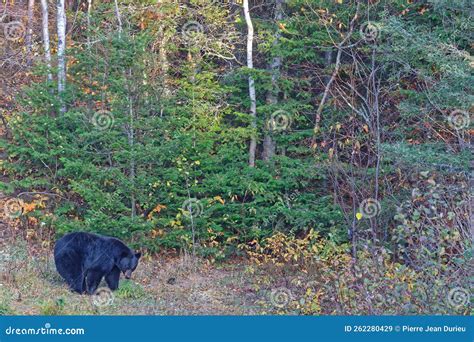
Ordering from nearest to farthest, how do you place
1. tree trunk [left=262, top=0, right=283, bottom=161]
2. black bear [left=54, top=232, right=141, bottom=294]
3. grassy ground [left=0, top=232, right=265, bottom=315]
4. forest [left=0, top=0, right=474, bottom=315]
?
grassy ground [left=0, top=232, right=265, bottom=315] → black bear [left=54, top=232, right=141, bottom=294] → forest [left=0, top=0, right=474, bottom=315] → tree trunk [left=262, top=0, right=283, bottom=161]

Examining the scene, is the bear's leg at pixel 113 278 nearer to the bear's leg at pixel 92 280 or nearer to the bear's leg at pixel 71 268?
the bear's leg at pixel 92 280

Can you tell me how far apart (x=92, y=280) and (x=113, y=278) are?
15.1 inches

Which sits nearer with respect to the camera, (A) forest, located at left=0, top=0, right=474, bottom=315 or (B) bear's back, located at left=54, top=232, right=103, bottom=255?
(B) bear's back, located at left=54, top=232, right=103, bottom=255

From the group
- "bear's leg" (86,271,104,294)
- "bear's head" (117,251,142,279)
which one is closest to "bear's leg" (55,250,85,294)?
"bear's leg" (86,271,104,294)

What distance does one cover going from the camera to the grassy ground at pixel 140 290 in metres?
10.7

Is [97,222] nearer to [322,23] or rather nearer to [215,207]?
[215,207]

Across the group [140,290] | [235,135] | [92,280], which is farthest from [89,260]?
[235,135]

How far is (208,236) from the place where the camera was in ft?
50.8

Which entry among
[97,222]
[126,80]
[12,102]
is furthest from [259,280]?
[12,102]

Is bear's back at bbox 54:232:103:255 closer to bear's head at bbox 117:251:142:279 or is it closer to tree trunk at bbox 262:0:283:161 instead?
bear's head at bbox 117:251:142:279

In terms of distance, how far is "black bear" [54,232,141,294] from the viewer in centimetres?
1170

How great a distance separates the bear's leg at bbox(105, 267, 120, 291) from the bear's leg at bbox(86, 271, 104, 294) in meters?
0.18

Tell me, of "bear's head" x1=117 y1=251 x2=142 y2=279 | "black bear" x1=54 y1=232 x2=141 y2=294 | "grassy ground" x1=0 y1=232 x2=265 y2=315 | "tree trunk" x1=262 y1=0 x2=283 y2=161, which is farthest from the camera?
"tree trunk" x1=262 y1=0 x2=283 y2=161

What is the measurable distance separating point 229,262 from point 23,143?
5112mm
